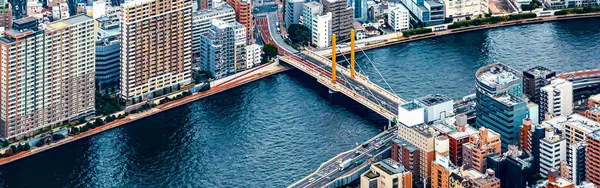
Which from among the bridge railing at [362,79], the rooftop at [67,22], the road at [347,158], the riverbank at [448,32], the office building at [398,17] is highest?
the rooftop at [67,22]

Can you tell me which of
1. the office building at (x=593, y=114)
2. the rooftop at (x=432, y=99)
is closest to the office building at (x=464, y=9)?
the rooftop at (x=432, y=99)

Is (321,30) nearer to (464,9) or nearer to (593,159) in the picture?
(464,9)

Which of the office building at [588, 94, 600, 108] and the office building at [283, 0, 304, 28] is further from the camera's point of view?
the office building at [283, 0, 304, 28]

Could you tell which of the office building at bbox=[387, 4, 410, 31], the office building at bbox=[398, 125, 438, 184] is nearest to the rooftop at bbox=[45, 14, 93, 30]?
the office building at bbox=[398, 125, 438, 184]

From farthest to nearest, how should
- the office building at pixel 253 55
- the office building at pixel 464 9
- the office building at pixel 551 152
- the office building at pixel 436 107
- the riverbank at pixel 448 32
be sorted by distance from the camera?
the office building at pixel 464 9 < the riverbank at pixel 448 32 < the office building at pixel 253 55 < the office building at pixel 436 107 < the office building at pixel 551 152

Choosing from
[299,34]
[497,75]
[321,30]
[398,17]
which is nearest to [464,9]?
[398,17]

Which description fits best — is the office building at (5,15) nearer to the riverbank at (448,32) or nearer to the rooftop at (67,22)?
the rooftop at (67,22)

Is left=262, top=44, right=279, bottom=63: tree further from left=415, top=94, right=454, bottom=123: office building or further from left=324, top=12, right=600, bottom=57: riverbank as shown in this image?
left=415, top=94, right=454, bottom=123: office building
